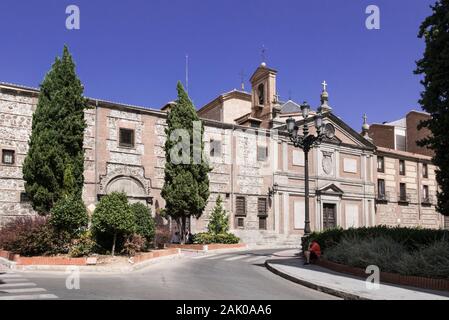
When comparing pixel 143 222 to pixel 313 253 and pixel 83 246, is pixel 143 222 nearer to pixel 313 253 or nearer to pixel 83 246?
pixel 83 246

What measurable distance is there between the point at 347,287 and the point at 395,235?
4.90 meters

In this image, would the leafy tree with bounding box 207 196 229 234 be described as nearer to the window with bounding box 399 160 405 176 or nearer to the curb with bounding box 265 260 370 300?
the curb with bounding box 265 260 370 300

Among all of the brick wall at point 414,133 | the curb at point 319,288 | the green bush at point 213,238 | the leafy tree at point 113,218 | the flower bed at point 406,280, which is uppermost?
the brick wall at point 414,133

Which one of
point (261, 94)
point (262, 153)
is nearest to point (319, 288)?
point (262, 153)

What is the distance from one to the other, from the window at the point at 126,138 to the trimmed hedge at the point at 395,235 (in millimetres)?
13509

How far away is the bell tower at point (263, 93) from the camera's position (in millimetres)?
37312

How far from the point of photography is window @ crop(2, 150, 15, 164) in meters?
24.8

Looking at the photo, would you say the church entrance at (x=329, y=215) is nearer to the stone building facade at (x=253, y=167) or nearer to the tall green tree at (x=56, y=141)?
the stone building facade at (x=253, y=167)

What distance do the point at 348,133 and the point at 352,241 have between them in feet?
81.3

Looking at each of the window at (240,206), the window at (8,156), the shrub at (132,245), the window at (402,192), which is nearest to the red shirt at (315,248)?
the shrub at (132,245)

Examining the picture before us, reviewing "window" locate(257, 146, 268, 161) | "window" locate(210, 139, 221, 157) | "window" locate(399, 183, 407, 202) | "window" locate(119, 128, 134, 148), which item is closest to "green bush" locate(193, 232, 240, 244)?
"window" locate(210, 139, 221, 157)

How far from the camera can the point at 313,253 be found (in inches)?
711
